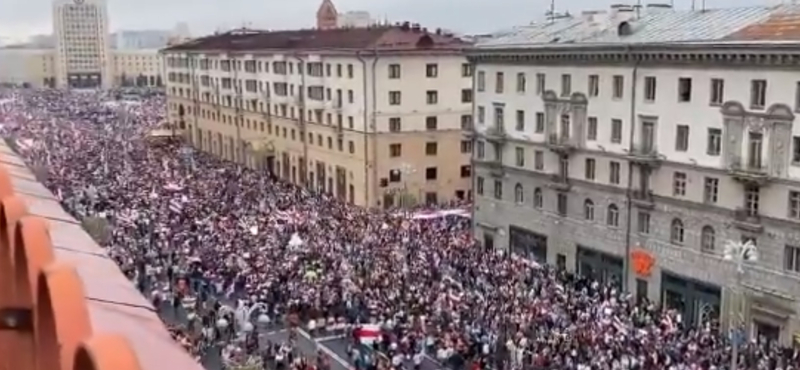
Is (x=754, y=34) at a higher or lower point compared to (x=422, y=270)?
higher

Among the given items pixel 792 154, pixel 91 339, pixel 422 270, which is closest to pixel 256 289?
pixel 422 270

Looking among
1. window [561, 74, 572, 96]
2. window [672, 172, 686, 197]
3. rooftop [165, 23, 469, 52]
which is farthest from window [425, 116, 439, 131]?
window [672, 172, 686, 197]

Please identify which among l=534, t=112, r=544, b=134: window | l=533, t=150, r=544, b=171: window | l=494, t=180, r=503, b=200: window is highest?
l=534, t=112, r=544, b=134: window

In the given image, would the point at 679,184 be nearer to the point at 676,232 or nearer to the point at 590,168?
the point at 676,232

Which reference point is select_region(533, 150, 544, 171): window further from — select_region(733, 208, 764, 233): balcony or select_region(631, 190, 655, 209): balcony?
select_region(733, 208, 764, 233): balcony

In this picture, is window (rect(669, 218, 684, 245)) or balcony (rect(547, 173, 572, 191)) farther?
balcony (rect(547, 173, 572, 191))

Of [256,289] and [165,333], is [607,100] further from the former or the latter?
[165,333]

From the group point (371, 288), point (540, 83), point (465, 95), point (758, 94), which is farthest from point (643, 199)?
point (465, 95)

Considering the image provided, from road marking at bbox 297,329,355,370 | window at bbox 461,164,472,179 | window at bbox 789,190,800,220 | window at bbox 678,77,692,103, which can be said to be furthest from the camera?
window at bbox 461,164,472,179
